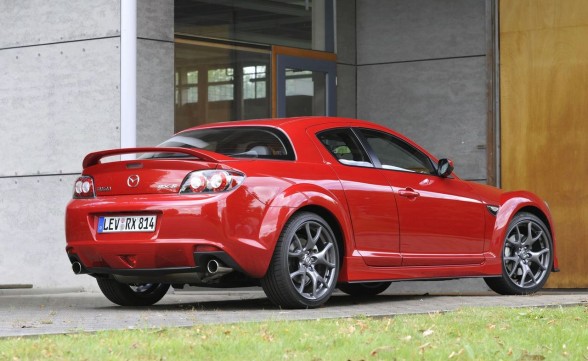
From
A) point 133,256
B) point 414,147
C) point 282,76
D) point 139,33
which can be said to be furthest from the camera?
point 282,76

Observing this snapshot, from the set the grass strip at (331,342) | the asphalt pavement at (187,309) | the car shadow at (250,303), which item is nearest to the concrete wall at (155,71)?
the asphalt pavement at (187,309)

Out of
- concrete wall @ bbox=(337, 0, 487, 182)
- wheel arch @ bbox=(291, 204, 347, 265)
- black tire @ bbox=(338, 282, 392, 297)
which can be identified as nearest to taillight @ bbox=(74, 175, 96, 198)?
wheel arch @ bbox=(291, 204, 347, 265)

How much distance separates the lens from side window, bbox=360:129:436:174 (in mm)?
10625

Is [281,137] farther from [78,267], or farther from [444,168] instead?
[78,267]

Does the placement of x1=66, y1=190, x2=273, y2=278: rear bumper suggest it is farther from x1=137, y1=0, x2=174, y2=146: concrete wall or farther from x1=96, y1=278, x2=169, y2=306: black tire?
x1=137, y1=0, x2=174, y2=146: concrete wall

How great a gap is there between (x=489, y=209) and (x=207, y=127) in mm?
2582

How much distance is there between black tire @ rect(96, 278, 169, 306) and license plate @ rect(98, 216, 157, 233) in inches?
35.9

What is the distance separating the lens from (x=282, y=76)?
50.5ft

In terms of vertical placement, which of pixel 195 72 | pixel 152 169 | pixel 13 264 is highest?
pixel 195 72

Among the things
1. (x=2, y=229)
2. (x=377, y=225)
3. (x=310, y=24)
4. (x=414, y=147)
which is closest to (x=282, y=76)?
(x=310, y=24)

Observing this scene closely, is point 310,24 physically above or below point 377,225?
above

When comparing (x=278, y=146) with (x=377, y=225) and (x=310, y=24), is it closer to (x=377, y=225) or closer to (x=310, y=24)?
(x=377, y=225)

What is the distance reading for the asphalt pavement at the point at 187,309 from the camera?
25.8 feet

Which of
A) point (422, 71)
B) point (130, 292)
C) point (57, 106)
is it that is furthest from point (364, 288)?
point (422, 71)
